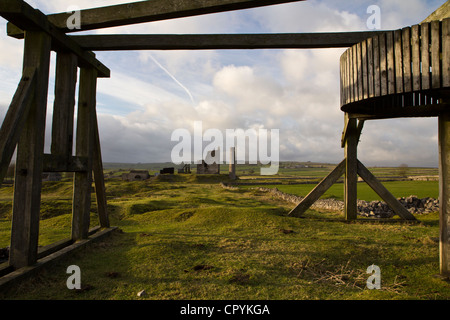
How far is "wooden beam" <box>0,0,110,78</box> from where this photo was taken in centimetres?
423

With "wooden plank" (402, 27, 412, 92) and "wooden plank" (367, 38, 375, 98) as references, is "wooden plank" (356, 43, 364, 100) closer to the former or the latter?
"wooden plank" (367, 38, 375, 98)

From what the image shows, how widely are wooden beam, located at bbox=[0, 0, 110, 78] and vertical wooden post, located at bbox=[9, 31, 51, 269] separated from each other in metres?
0.17

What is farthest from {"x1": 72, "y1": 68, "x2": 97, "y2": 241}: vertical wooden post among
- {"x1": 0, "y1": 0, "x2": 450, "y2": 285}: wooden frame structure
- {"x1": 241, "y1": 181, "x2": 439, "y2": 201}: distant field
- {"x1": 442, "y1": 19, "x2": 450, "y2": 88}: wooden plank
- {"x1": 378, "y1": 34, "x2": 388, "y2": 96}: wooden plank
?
{"x1": 241, "y1": 181, "x2": 439, "y2": 201}: distant field

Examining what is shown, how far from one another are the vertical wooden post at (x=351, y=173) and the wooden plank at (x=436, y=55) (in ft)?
18.9

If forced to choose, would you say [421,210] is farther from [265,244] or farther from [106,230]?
[106,230]

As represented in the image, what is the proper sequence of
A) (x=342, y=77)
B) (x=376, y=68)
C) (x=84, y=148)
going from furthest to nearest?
1. (x=84, y=148)
2. (x=342, y=77)
3. (x=376, y=68)

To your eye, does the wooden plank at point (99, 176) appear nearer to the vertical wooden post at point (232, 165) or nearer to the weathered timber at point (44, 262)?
the weathered timber at point (44, 262)

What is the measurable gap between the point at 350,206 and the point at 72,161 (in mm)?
8493

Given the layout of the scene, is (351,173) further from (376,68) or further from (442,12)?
(376,68)

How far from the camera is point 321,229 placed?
797 cm

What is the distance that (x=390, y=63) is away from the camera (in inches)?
155

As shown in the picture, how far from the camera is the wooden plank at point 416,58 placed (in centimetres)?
366

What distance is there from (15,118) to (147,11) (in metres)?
2.83

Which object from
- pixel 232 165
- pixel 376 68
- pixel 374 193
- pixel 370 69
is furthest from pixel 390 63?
pixel 232 165
